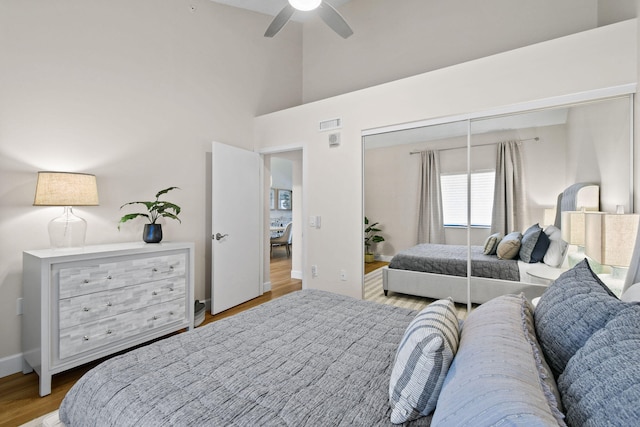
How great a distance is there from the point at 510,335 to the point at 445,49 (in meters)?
3.78

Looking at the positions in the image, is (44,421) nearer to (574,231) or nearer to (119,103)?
(119,103)

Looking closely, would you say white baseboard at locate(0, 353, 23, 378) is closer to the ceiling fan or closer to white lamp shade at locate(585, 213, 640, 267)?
the ceiling fan

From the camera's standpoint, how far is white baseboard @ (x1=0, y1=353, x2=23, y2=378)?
90.9 inches

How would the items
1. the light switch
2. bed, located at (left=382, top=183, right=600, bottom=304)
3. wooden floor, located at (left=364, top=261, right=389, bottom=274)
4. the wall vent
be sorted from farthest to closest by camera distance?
the light switch, the wall vent, wooden floor, located at (left=364, top=261, right=389, bottom=274), bed, located at (left=382, top=183, right=600, bottom=304)

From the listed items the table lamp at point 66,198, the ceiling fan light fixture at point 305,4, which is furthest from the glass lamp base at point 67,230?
the ceiling fan light fixture at point 305,4

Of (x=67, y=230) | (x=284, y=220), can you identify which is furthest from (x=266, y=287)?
(x=284, y=220)

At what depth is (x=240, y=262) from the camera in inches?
153

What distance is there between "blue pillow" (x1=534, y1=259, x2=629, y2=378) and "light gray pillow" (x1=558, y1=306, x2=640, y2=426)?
0.28 ft

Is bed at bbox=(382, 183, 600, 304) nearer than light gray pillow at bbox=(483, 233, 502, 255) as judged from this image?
Yes

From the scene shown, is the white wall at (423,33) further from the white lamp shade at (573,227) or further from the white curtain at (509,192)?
the white lamp shade at (573,227)

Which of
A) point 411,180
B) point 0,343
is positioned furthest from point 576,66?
point 0,343

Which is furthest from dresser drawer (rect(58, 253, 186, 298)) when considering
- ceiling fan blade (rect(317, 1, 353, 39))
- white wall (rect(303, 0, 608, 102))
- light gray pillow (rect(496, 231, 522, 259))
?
white wall (rect(303, 0, 608, 102))

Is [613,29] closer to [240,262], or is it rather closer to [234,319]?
[234,319]

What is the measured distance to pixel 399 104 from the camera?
3162 millimetres
